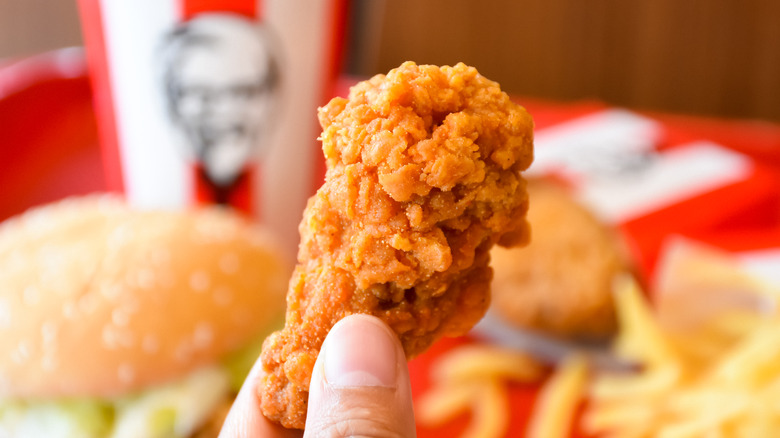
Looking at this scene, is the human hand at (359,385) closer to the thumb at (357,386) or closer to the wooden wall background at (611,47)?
the thumb at (357,386)

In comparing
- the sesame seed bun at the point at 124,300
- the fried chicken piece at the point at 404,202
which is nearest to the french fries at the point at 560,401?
the sesame seed bun at the point at 124,300

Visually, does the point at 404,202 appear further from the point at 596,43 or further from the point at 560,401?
the point at 596,43

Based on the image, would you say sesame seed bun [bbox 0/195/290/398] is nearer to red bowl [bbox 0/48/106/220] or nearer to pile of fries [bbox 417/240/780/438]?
pile of fries [bbox 417/240/780/438]

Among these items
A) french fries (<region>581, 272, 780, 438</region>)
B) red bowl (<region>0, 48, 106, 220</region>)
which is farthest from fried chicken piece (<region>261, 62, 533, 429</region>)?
red bowl (<region>0, 48, 106, 220</region>)

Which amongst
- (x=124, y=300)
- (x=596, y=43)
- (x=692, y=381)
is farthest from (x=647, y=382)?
(x=596, y=43)

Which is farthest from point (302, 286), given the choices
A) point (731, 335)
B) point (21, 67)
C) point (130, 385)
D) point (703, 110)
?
point (703, 110)

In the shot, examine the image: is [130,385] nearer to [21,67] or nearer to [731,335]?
[731,335]

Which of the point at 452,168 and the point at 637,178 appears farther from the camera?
the point at 637,178
